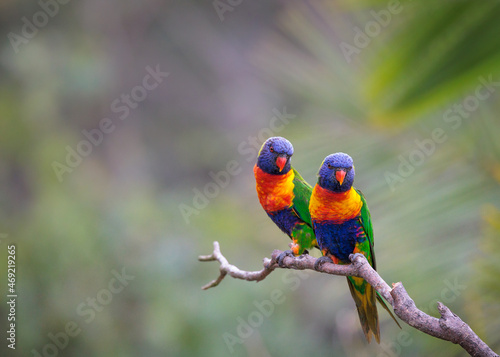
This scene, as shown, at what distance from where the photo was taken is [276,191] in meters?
1.60

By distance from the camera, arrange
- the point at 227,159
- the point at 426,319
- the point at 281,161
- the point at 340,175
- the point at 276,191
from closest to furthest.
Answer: the point at 426,319
the point at 340,175
the point at 281,161
the point at 276,191
the point at 227,159

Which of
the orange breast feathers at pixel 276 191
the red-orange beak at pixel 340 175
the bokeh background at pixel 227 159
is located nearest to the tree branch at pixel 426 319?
the red-orange beak at pixel 340 175

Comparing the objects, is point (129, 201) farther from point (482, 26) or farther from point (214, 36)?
point (482, 26)

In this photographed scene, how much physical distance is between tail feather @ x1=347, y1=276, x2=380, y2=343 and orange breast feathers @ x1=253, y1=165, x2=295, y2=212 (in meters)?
0.32

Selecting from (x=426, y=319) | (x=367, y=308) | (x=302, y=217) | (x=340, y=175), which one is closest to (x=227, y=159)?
(x=302, y=217)

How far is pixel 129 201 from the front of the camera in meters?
4.92

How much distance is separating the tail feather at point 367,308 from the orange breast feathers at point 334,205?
224 millimetres

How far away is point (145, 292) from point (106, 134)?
2489 mm

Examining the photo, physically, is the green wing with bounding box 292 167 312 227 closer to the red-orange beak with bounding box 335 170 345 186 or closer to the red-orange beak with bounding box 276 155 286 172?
the red-orange beak with bounding box 276 155 286 172

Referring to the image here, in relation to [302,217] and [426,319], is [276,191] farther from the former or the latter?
[426,319]

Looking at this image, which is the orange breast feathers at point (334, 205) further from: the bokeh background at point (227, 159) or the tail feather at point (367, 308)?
the tail feather at point (367, 308)

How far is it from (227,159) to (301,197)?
481 cm

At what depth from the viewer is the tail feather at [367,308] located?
1.43 meters

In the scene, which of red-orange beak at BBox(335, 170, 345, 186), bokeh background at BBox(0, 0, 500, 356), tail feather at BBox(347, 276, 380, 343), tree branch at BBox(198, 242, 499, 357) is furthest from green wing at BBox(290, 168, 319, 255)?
tree branch at BBox(198, 242, 499, 357)
